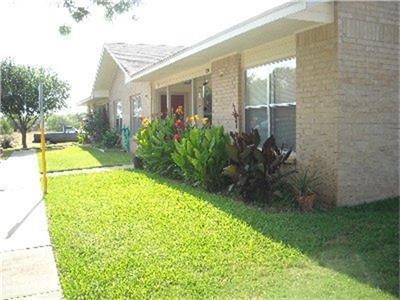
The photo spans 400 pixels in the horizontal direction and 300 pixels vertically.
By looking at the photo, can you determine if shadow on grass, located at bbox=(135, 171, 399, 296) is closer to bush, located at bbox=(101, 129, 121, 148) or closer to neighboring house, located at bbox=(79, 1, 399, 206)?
neighboring house, located at bbox=(79, 1, 399, 206)

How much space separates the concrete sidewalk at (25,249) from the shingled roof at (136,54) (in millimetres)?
8630

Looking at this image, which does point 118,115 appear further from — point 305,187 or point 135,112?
point 305,187

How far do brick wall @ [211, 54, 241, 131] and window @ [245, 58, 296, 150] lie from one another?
1.08 ft

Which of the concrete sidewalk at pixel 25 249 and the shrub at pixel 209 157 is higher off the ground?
the shrub at pixel 209 157

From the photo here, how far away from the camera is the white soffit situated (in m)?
6.81

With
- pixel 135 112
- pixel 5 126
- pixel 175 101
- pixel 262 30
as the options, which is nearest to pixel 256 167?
pixel 262 30

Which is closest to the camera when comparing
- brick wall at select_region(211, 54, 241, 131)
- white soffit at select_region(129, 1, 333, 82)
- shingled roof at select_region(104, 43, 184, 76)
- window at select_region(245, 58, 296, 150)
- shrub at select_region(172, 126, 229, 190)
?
white soffit at select_region(129, 1, 333, 82)

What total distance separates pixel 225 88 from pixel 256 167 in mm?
3774

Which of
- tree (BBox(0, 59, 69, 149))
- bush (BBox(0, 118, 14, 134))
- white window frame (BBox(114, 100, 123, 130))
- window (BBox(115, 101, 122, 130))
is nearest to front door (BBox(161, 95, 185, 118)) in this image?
white window frame (BBox(114, 100, 123, 130))

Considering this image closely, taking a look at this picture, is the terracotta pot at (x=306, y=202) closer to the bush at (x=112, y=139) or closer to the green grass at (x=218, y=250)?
the green grass at (x=218, y=250)

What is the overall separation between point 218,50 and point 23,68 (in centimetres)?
2620

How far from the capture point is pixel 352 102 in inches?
292

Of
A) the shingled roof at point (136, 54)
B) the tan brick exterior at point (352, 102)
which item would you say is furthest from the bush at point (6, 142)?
the tan brick exterior at point (352, 102)

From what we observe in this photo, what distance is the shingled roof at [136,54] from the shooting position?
1765cm
